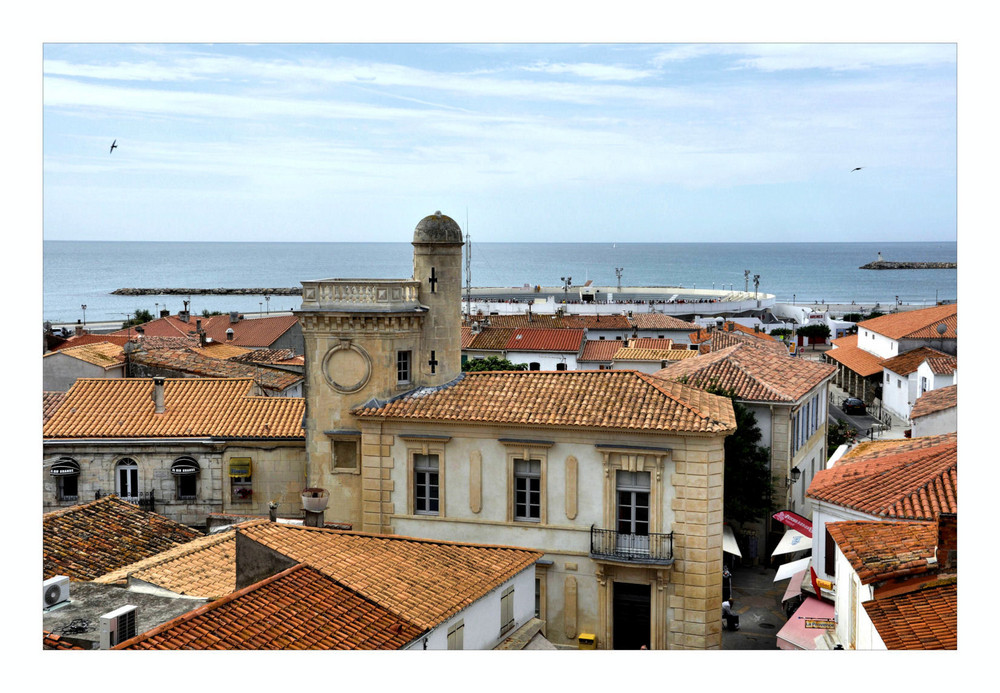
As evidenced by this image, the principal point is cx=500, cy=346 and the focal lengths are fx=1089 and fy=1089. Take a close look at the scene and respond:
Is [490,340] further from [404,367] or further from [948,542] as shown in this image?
[948,542]

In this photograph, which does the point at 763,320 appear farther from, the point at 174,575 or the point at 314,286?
the point at 174,575

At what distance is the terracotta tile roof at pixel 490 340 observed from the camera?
56.6 m

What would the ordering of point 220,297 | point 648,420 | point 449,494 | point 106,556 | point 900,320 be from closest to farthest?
point 106,556 → point 648,420 → point 449,494 → point 900,320 → point 220,297

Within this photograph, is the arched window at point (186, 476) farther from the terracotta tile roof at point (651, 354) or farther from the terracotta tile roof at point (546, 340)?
the terracotta tile roof at point (546, 340)

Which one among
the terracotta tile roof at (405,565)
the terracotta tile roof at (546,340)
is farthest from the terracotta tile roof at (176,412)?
the terracotta tile roof at (546,340)

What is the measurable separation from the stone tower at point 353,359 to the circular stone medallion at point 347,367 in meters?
0.02

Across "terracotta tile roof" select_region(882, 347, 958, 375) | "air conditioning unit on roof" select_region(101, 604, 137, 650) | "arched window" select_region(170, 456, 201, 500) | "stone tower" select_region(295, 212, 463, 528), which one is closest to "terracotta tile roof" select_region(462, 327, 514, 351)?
"terracotta tile roof" select_region(882, 347, 958, 375)

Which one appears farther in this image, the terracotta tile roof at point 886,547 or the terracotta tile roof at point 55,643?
the terracotta tile roof at point 886,547

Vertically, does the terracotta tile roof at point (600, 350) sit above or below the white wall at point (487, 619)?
above

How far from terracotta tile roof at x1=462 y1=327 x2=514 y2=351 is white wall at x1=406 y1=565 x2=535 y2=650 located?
3913 centimetres
